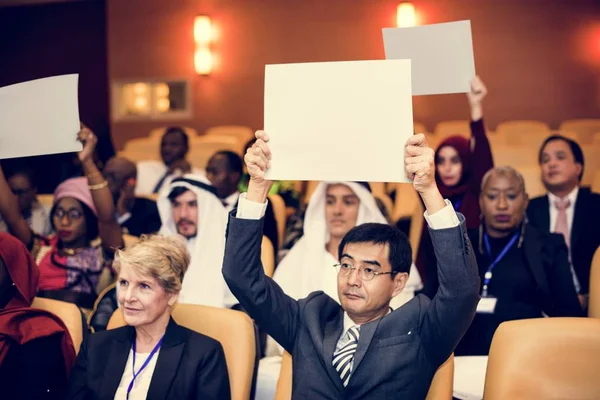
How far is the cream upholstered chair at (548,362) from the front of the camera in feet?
6.77

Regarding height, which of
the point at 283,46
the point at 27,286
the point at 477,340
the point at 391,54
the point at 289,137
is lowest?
the point at 477,340

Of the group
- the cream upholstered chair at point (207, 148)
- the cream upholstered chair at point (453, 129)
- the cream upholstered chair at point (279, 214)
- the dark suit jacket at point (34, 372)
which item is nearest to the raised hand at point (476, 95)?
the cream upholstered chair at point (279, 214)

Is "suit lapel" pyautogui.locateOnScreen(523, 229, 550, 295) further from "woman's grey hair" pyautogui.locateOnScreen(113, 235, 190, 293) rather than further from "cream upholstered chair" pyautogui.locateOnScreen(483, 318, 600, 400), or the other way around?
"woman's grey hair" pyautogui.locateOnScreen(113, 235, 190, 293)

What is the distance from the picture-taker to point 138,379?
243 centimetres

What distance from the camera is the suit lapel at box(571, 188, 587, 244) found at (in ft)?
13.3

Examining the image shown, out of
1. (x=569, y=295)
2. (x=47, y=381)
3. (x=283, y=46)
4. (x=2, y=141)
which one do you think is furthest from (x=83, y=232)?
(x=283, y=46)

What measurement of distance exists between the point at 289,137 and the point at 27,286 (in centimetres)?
121

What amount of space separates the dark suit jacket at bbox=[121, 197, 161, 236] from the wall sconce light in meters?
5.34

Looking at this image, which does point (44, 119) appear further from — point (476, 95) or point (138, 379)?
point (476, 95)

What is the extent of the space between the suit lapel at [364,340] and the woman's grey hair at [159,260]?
0.70 metres

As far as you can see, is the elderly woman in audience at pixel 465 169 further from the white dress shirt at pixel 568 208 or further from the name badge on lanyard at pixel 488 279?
the white dress shirt at pixel 568 208

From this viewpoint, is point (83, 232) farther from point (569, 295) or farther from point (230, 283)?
point (569, 295)

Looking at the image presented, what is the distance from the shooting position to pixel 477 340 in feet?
10.2

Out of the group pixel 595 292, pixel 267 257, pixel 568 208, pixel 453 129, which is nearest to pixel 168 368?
pixel 267 257
